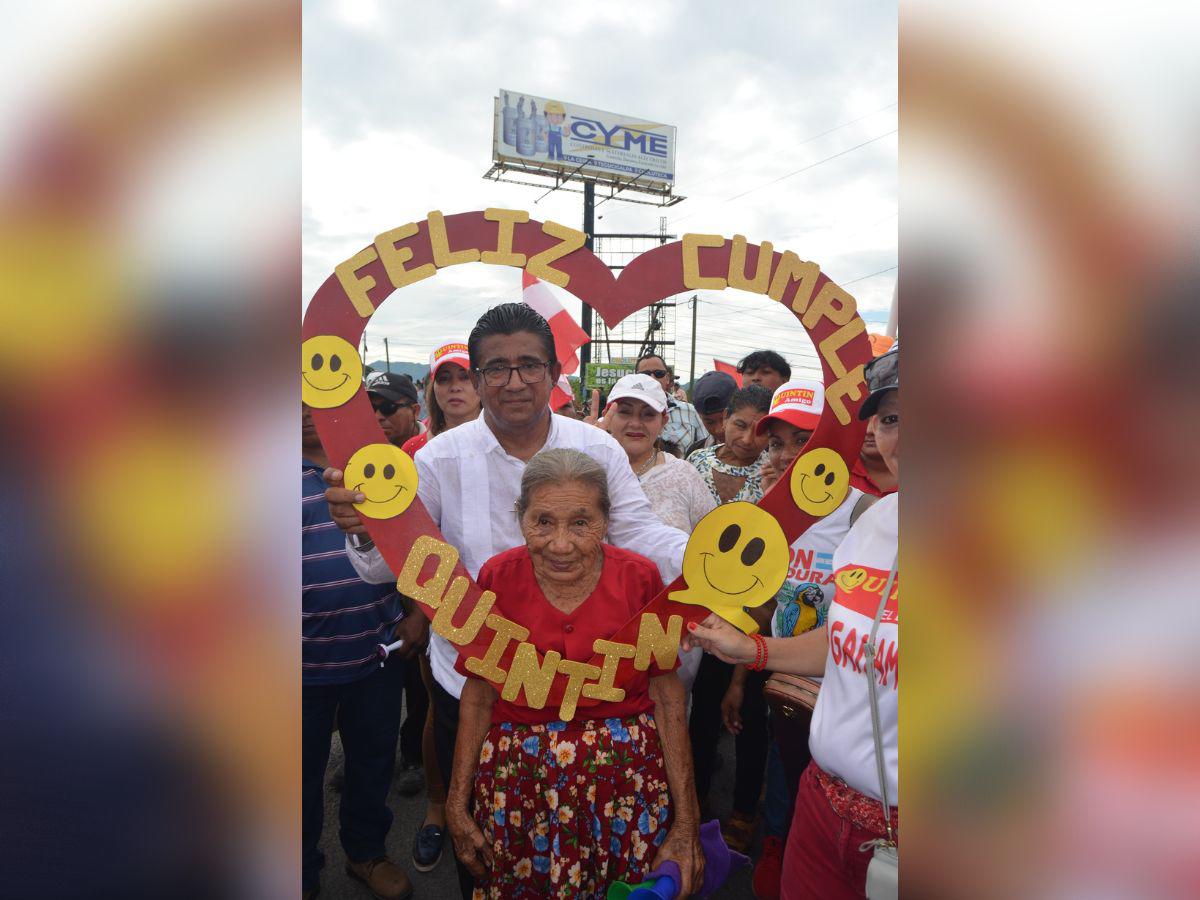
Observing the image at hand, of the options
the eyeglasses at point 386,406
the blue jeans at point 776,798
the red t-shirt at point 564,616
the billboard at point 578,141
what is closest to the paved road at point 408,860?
the blue jeans at point 776,798

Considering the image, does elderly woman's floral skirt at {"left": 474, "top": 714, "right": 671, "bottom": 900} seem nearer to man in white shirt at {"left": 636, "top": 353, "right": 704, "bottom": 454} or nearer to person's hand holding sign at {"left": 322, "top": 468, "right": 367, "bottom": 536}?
person's hand holding sign at {"left": 322, "top": 468, "right": 367, "bottom": 536}

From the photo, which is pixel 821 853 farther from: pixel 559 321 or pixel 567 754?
pixel 559 321

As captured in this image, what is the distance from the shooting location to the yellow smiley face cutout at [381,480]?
1.67 metres

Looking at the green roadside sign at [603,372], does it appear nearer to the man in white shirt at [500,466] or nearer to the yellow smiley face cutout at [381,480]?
the man in white shirt at [500,466]

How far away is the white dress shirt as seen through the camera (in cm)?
195

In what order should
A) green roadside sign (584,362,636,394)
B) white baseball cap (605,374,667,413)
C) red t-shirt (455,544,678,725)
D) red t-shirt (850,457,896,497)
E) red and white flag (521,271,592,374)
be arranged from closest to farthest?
red t-shirt (455,544,678,725) → red t-shirt (850,457,896,497) → red and white flag (521,271,592,374) → white baseball cap (605,374,667,413) → green roadside sign (584,362,636,394)

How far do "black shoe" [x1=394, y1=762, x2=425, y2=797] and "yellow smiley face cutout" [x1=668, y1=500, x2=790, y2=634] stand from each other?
8.79 ft

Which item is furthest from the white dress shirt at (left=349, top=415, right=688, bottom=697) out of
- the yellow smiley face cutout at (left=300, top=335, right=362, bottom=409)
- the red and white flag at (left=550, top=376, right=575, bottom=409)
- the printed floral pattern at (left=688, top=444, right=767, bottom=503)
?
the red and white flag at (left=550, top=376, right=575, bottom=409)

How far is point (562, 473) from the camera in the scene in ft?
5.75
